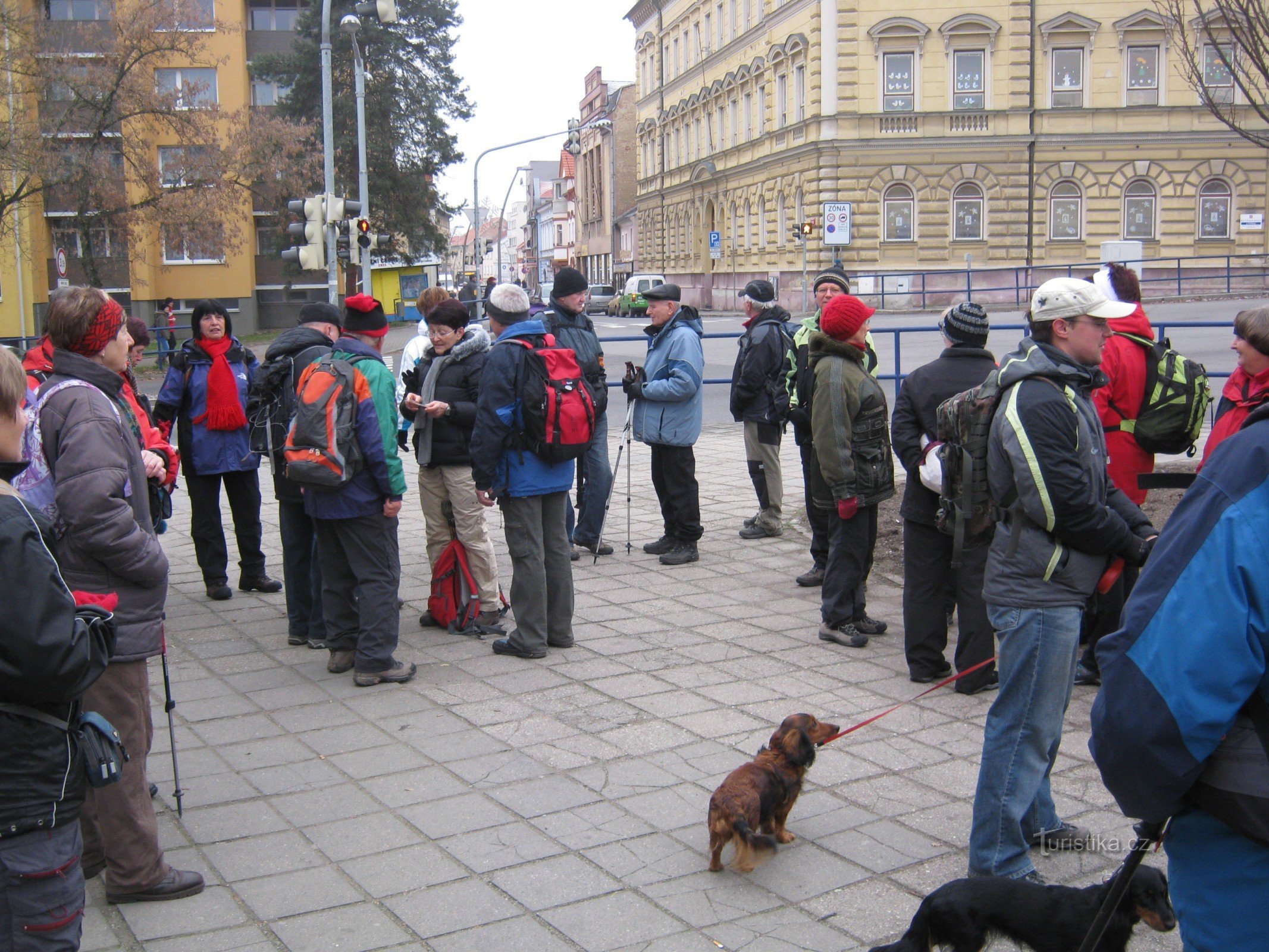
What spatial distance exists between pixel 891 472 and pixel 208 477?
448 centimetres

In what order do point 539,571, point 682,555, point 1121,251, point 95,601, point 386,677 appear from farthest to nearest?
point 1121,251
point 682,555
point 539,571
point 386,677
point 95,601

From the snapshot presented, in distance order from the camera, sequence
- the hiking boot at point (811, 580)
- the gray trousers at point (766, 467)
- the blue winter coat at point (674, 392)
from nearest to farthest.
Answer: the hiking boot at point (811, 580)
the blue winter coat at point (674, 392)
the gray trousers at point (766, 467)

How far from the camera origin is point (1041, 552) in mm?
3885

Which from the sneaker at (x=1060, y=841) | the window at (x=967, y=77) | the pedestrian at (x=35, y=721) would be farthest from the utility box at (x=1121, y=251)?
the pedestrian at (x=35, y=721)

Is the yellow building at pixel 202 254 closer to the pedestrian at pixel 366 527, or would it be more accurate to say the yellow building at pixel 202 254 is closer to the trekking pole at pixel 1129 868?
the pedestrian at pixel 366 527

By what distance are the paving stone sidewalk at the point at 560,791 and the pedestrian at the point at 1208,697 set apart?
5.44ft

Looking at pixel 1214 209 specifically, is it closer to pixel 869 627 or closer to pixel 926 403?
pixel 869 627

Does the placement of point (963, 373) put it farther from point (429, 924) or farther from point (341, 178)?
point (341, 178)

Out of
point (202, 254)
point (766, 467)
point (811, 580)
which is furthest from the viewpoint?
point (202, 254)

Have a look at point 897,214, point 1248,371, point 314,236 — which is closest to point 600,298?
point 897,214

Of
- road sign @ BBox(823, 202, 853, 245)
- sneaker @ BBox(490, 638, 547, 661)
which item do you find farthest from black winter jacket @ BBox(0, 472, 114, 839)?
road sign @ BBox(823, 202, 853, 245)

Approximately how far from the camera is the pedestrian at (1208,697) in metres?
1.97

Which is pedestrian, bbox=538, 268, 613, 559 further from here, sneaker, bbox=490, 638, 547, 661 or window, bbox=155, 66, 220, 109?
window, bbox=155, 66, 220, 109

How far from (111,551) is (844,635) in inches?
161
